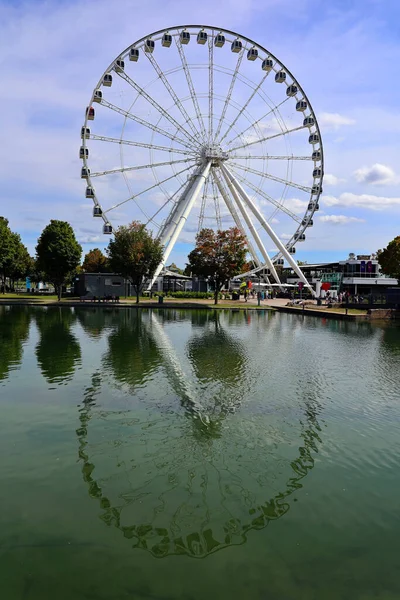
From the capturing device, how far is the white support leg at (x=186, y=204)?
5431 centimetres

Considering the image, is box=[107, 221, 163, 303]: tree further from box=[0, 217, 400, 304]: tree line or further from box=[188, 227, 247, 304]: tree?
box=[188, 227, 247, 304]: tree

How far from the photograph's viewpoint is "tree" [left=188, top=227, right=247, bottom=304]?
52.3m

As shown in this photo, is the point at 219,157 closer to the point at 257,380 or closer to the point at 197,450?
the point at 257,380

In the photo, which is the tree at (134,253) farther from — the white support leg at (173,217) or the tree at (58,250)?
the tree at (58,250)

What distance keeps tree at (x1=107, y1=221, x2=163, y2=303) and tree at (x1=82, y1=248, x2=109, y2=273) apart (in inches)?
1682

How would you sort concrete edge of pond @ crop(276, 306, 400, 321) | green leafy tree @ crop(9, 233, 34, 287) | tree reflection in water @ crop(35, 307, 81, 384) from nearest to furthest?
tree reflection in water @ crop(35, 307, 81, 384), concrete edge of pond @ crop(276, 306, 400, 321), green leafy tree @ crop(9, 233, 34, 287)

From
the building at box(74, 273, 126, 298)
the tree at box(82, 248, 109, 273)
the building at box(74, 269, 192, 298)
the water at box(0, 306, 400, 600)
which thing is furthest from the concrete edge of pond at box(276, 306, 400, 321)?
the tree at box(82, 248, 109, 273)

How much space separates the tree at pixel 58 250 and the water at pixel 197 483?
41.8 meters

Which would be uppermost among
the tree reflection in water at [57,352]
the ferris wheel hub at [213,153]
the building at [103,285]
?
the ferris wheel hub at [213,153]

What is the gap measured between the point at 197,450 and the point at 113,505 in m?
2.53

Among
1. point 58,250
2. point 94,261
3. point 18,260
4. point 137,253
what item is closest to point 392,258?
point 137,253


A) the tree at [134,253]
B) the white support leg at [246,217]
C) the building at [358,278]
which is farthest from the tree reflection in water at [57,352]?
the building at [358,278]

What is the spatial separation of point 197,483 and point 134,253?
43098 millimetres

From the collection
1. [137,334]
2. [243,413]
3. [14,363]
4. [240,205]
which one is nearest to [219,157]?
[240,205]
